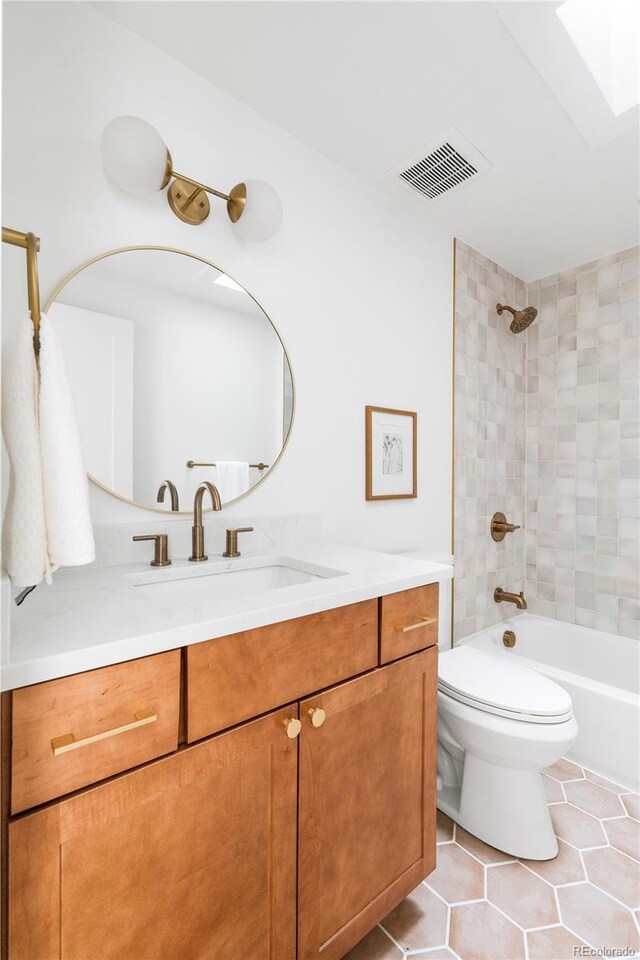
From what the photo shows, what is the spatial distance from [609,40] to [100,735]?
2.12 metres

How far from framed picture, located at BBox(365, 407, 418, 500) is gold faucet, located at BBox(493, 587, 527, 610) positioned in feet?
2.92

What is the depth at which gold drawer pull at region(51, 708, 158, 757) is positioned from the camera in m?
0.65

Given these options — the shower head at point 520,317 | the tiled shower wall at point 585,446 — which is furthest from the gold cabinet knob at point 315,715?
the shower head at point 520,317

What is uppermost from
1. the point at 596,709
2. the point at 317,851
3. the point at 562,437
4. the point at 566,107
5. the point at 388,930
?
the point at 566,107

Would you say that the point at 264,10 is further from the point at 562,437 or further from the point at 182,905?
the point at 562,437

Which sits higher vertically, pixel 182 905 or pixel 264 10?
pixel 264 10

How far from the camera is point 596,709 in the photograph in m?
Result: 1.94

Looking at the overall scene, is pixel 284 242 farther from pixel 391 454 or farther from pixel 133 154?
pixel 391 454

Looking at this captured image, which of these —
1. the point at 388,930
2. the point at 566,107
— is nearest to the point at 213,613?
the point at 388,930

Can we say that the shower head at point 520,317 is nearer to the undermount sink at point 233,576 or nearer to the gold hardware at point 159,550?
the undermount sink at point 233,576

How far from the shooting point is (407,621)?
1.20 m

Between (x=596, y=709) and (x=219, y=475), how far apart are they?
6.05ft

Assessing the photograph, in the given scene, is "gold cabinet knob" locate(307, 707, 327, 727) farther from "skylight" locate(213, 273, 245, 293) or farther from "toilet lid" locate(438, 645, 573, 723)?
"skylight" locate(213, 273, 245, 293)

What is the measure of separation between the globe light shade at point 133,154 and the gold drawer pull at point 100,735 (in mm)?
1253
